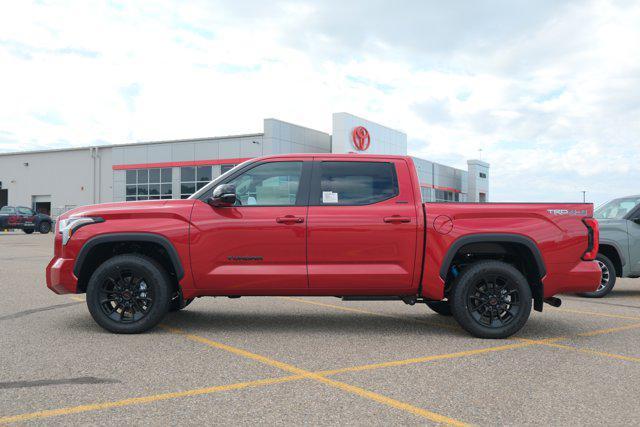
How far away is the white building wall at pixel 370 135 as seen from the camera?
133ft

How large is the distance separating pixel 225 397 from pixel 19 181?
2231 inches

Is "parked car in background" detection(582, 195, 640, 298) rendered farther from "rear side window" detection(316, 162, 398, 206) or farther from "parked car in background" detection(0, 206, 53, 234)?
"parked car in background" detection(0, 206, 53, 234)

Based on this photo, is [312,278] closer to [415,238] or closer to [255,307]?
[415,238]

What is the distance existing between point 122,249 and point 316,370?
2915 mm

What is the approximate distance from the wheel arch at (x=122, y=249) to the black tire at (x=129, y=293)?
17cm

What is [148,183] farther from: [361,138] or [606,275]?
[606,275]

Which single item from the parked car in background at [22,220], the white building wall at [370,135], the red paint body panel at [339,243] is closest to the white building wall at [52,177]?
the parked car in background at [22,220]

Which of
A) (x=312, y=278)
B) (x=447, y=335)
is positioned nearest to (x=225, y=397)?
(x=312, y=278)

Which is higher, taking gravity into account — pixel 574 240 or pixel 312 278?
pixel 574 240

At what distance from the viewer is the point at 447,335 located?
6086 millimetres

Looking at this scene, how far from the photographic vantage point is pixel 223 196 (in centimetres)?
569

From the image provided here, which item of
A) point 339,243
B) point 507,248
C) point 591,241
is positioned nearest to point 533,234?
point 507,248

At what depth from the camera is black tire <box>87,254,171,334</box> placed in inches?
233

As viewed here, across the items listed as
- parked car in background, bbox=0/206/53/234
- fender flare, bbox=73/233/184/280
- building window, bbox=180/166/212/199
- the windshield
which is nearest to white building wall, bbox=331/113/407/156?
building window, bbox=180/166/212/199
